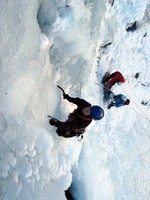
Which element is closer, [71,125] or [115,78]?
[71,125]

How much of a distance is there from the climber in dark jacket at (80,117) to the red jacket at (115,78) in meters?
1.84

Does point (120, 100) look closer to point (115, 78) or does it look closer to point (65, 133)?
point (115, 78)

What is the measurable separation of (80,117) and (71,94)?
117 centimetres

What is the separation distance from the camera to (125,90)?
6.64 metres

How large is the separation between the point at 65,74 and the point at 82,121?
1.07 meters

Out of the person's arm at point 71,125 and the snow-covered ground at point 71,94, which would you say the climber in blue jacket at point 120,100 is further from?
the person's arm at point 71,125

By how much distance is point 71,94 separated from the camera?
5109 millimetres

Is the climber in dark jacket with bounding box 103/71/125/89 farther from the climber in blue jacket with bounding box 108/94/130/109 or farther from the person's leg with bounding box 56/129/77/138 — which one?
the person's leg with bounding box 56/129/77/138

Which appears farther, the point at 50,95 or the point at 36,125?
the point at 50,95

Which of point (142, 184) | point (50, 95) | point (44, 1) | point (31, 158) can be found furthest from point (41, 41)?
point (142, 184)

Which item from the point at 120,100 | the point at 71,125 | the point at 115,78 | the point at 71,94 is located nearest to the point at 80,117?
the point at 71,125

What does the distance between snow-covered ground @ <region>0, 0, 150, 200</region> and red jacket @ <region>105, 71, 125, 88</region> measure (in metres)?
0.20

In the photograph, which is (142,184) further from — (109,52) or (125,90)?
(109,52)

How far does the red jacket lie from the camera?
229 inches
